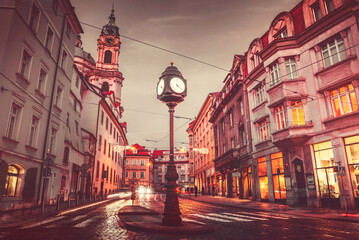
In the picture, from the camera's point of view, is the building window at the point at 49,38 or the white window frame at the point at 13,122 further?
the building window at the point at 49,38

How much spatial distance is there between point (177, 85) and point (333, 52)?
13.6 meters

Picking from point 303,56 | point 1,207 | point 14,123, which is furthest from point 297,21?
point 1,207

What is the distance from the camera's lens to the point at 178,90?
744 centimetres

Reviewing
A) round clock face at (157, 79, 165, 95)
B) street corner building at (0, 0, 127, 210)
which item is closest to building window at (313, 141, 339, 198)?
round clock face at (157, 79, 165, 95)

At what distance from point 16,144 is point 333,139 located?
18316mm

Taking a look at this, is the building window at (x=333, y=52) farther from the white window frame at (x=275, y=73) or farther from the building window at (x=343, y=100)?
the white window frame at (x=275, y=73)

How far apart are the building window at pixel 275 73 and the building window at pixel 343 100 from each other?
4200 mm

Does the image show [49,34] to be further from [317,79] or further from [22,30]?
[317,79]

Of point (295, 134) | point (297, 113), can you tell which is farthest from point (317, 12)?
point (295, 134)

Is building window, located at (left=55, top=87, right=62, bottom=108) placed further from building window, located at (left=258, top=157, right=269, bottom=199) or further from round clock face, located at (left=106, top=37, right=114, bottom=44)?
round clock face, located at (left=106, top=37, right=114, bottom=44)

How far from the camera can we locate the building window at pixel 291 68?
18.0m

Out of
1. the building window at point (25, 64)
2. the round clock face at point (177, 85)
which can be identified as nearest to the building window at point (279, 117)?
the round clock face at point (177, 85)

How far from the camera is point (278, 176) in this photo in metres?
19.8

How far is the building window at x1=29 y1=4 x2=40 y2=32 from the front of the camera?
1404cm
